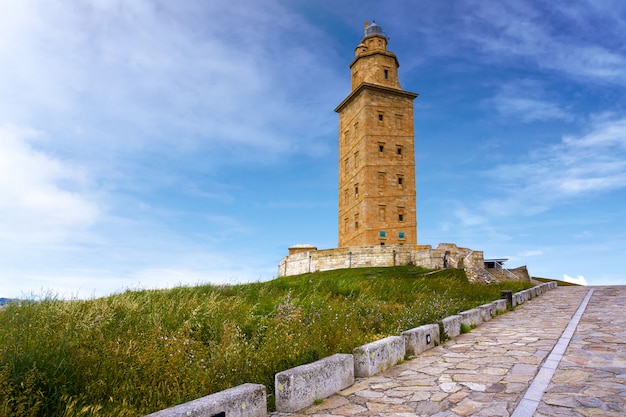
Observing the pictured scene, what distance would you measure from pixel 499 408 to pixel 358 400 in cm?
146

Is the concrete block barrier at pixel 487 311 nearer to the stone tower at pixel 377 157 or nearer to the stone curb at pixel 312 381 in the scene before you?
the stone curb at pixel 312 381

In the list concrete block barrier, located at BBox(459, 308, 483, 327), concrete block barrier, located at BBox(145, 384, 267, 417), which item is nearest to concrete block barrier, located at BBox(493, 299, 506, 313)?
concrete block barrier, located at BBox(459, 308, 483, 327)

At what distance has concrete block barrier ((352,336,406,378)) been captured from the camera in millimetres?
5694

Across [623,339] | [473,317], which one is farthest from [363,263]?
[623,339]

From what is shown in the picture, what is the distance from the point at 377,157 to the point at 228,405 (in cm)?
3640

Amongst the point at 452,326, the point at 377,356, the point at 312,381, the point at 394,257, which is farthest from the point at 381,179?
the point at 312,381

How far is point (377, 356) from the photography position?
5934mm

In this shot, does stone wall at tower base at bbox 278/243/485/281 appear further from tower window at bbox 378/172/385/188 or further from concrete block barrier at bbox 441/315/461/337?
concrete block barrier at bbox 441/315/461/337

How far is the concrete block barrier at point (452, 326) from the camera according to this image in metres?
8.55

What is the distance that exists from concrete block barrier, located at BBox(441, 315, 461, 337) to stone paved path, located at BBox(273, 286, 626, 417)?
0.55 feet

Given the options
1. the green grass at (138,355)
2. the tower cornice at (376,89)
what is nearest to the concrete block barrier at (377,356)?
the green grass at (138,355)

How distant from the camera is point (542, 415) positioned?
4.14 meters

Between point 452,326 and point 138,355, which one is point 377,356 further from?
point 452,326

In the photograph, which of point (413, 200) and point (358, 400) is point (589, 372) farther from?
point (413, 200)
